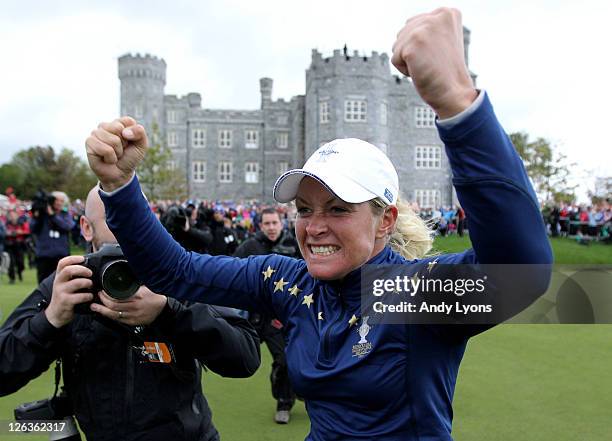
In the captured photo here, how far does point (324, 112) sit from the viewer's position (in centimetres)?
4806

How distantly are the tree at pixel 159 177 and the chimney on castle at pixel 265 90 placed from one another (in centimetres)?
1158

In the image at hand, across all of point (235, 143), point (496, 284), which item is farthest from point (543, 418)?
point (235, 143)

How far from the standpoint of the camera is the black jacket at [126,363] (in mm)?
2250

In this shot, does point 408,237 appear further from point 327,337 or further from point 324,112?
point 324,112

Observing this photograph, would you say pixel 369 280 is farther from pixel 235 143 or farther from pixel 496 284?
pixel 235 143

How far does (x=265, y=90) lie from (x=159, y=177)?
58.9 feet

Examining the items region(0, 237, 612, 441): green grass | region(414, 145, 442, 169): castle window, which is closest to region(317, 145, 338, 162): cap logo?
region(0, 237, 612, 441): green grass

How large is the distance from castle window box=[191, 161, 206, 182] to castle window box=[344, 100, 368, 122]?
660 inches

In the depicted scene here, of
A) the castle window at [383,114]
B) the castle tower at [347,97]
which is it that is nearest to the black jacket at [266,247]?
the castle tower at [347,97]

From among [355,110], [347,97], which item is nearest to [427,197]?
[355,110]

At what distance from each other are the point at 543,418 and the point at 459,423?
2.54 feet

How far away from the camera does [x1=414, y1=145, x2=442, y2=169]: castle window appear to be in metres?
49.8

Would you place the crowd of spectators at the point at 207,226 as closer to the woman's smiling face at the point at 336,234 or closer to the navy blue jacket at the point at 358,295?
the navy blue jacket at the point at 358,295

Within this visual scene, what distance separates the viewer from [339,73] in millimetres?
47688
